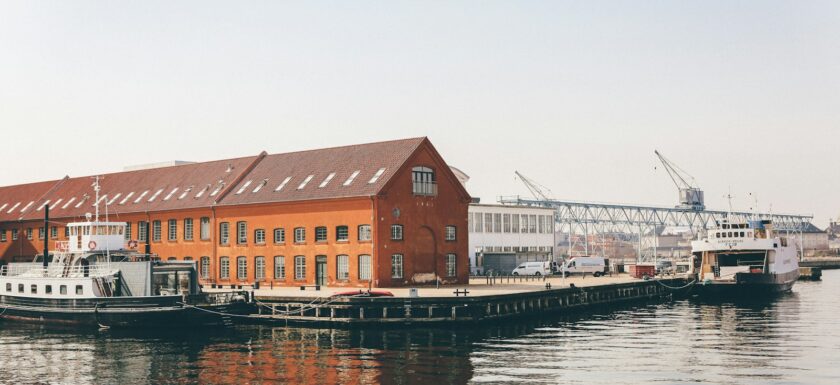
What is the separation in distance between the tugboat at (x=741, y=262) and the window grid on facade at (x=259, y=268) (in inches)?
1406

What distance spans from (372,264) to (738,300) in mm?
32623

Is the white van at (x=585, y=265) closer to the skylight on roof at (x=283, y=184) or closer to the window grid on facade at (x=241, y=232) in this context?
the skylight on roof at (x=283, y=184)

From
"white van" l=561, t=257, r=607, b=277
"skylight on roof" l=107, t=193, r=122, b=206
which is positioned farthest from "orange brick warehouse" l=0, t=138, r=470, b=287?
"white van" l=561, t=257, r=607, b=277

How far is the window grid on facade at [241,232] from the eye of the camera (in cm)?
6426

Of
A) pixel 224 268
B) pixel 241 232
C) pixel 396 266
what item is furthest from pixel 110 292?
pixel 224 268

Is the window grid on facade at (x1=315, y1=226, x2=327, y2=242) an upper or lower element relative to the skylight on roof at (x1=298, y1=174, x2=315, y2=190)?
lower

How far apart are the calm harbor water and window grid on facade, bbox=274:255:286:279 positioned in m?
15.4

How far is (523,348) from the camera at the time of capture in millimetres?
35625

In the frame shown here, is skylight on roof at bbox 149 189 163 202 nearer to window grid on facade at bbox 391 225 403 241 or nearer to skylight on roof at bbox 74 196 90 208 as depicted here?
skylight on roof at bbox 74 196 90 208

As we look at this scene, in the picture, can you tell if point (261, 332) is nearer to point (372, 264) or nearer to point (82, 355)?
point (82, 355)

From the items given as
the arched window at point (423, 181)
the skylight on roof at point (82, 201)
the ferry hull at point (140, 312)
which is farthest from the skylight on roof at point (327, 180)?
the skylight on roof at point (82, 201)

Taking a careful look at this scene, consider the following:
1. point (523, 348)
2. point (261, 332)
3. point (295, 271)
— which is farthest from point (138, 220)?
point (523, 348)

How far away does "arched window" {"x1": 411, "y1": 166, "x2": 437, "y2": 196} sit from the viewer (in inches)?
2339

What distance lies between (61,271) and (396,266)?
21.1 meters
